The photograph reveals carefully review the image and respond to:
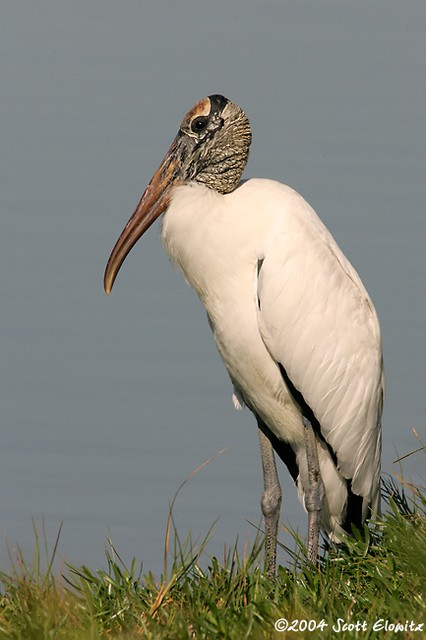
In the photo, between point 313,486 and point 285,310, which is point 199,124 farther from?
point 313,486

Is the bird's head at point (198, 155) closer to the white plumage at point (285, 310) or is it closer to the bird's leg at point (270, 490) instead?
the white plumage at point (285, 310)

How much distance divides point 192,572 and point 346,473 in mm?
1307

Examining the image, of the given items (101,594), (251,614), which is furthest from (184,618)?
(101,594)

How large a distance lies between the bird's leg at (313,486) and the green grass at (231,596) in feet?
1.73

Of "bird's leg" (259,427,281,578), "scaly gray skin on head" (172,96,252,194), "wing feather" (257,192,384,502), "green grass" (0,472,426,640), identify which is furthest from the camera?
"bird's leg" (259,427,281,578)

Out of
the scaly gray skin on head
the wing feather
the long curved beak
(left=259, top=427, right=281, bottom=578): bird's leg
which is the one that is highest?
the scaly gray skin on head

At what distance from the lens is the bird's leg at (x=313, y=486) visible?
519 centimetres

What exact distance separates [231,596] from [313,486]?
53.6 inches

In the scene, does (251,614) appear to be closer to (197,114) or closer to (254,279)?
(254,279)

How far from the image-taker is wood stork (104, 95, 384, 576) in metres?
4.89

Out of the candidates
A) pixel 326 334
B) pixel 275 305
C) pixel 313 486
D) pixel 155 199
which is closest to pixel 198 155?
pixel 155 199

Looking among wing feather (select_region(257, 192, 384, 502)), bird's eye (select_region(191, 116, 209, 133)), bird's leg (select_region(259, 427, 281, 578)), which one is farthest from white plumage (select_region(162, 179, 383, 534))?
bird's eye (select_region(191, 116, 209, 133))

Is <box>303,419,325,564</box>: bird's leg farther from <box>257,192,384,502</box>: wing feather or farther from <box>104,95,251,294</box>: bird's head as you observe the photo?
<box>104,95,251,294</box>: bird's head

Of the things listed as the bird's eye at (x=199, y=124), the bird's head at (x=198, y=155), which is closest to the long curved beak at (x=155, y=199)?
Answer: the bird's head at (x=198, y=155)
